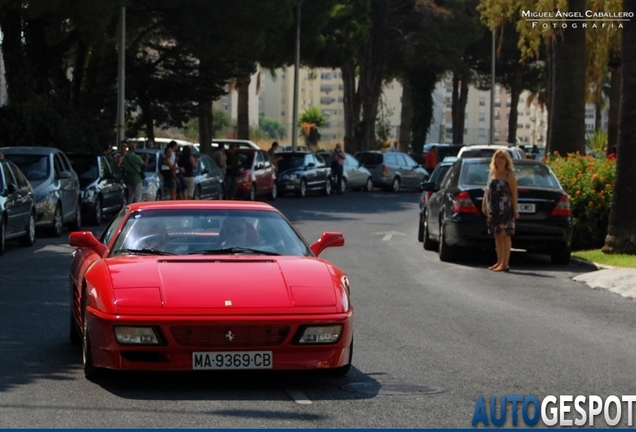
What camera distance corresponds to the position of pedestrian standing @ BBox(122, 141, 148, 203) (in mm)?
28453

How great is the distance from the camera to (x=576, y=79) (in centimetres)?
2459

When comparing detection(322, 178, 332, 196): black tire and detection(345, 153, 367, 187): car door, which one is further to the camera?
detection(345, 153, 367, 187): car door

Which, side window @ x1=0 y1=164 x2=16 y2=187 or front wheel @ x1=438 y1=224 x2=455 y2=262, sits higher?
side window @ x1=0 y1=164 x2=16 y2=187

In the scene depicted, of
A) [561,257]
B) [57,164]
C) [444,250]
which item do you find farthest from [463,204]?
[57,164]

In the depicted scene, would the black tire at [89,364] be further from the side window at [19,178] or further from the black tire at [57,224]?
the black tire at [57,224]

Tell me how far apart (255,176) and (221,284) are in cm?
2932

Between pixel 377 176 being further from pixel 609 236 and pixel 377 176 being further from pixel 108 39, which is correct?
pixel 609 236

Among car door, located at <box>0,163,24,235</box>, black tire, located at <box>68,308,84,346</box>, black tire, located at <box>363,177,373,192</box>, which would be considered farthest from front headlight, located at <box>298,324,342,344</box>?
black tire, located at <box>363,177,373,192</box>

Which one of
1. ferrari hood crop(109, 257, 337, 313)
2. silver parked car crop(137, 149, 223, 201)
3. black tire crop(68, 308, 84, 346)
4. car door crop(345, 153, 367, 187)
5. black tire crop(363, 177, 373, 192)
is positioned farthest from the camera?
black tire crop(363, 177, 373, 192)

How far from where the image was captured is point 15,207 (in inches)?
796

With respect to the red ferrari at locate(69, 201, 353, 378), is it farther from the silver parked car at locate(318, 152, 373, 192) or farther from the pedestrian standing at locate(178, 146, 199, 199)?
the silver parked car at locate(318, 152, 373, 192)

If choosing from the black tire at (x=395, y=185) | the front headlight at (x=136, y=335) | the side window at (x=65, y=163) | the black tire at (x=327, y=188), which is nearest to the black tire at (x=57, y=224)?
the side window at (x=65, y=163)
